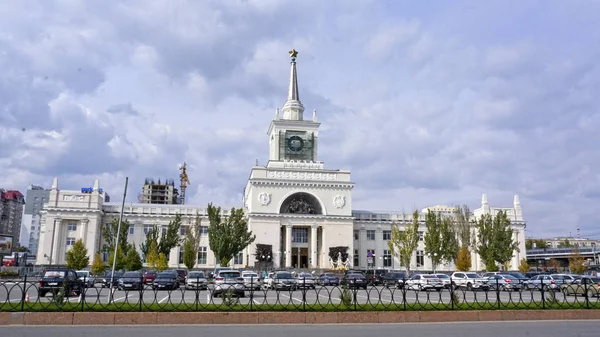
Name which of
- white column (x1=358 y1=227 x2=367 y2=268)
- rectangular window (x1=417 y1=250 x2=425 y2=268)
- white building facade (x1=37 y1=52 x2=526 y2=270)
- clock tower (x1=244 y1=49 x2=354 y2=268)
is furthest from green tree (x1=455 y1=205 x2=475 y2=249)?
clock tower (x1=244 y1=49 x2=354 y2=268)

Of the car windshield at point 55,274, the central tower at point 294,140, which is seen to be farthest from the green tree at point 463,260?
the car windshield at point 55,274

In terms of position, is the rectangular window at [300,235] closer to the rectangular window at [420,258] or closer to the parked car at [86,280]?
the rectangular window at [420,258]

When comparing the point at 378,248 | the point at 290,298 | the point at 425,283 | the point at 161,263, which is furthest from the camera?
the point at 378,248

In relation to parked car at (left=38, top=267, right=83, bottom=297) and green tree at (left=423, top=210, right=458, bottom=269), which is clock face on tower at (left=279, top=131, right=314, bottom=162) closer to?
green tree at (left=423, top=210, right=458, bottom=269)

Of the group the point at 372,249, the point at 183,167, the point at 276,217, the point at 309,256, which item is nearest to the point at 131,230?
the point at 276,217

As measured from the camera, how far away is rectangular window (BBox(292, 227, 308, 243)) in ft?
235

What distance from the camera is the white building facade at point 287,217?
68.9 meters

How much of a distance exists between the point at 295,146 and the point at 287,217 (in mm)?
12106

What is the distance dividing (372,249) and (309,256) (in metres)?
10.5

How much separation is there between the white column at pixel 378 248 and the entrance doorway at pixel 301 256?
443 inches

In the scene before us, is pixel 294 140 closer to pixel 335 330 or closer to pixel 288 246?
pixel 288 246

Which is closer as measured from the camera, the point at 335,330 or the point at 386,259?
the point at 335,330

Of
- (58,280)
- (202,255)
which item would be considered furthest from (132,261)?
(58,280)

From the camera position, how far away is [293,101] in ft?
260
